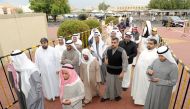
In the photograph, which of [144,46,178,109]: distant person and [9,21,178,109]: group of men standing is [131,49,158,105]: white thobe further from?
[144,46,178,109]: distant person

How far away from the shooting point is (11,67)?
4082 mm

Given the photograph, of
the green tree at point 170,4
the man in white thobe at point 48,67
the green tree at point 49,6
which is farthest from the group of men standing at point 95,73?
the green tree at point 170,4

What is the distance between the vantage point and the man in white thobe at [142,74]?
15.5 ft

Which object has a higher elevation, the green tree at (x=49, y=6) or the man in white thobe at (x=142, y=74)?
the green tree at (x=49, y=6)

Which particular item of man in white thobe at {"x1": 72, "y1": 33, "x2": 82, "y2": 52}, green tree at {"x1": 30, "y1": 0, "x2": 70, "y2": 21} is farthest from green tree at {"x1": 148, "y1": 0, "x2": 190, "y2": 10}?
man in white thobe at {"x1": 72, "y1": 33, "x2": 82, "y2": 52}

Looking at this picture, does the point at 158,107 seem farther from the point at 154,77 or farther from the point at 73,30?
the point at 73,30

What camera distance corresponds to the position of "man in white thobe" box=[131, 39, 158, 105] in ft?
15.5

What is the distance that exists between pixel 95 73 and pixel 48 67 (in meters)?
1.28

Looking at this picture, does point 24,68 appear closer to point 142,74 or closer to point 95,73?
point 95,73

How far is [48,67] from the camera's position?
18.2 feet

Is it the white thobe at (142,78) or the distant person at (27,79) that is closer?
the distant person at (27,79)

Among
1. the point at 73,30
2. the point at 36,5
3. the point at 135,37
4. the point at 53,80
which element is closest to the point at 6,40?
the point at 73,30

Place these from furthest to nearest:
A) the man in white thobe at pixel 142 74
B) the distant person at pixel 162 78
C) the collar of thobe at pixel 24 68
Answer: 1. the man in white thobe at pixel 142 74
2. the collar of thobe at pixel 24 68
3. the distant person at pixel 162 78

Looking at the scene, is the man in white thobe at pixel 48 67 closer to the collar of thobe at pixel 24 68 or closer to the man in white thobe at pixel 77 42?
Result: the man in white thobe at pixel 77 42
